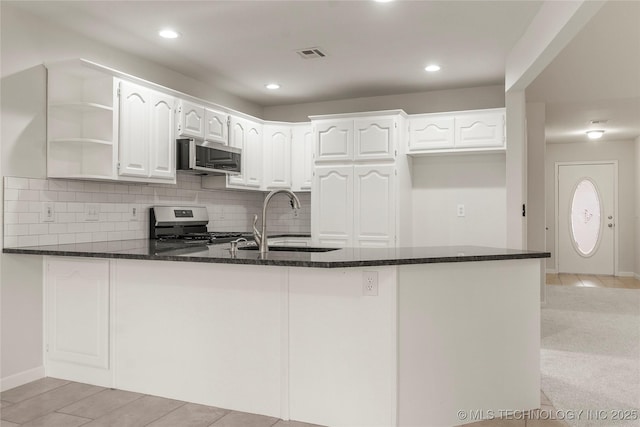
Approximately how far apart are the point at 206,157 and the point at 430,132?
2281mm

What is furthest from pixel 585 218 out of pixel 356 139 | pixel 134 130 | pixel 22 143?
pixel 22 143

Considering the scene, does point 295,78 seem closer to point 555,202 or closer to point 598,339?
point 598,339

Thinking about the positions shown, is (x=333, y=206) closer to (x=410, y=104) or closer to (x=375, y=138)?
(x=375, y=138)

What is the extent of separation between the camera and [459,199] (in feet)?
17.1

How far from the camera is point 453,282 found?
251 cm

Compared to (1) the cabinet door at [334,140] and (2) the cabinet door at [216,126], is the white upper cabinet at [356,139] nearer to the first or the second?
(1) the cabinet door at [334,140]

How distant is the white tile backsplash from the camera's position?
3117mm

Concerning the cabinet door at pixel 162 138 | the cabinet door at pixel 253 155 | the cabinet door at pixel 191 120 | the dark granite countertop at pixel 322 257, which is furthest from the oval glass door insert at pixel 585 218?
the cabinet door at pixel 162 138

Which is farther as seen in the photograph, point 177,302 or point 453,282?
point 177,302

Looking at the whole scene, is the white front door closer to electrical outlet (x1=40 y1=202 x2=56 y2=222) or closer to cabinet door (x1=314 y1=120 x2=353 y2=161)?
cabinet door (x1=314 y1=120 x2=353 y2=161)

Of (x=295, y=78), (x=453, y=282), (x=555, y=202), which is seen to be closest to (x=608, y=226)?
(x=555, y=202)

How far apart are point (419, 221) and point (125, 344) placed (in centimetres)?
342

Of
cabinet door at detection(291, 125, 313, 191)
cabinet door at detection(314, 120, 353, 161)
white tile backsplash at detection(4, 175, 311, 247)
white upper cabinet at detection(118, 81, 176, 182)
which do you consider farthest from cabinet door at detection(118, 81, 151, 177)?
cabinet door at detection(291, 125, 313, 191)

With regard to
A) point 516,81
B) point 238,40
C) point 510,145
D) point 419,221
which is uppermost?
point 238,40
